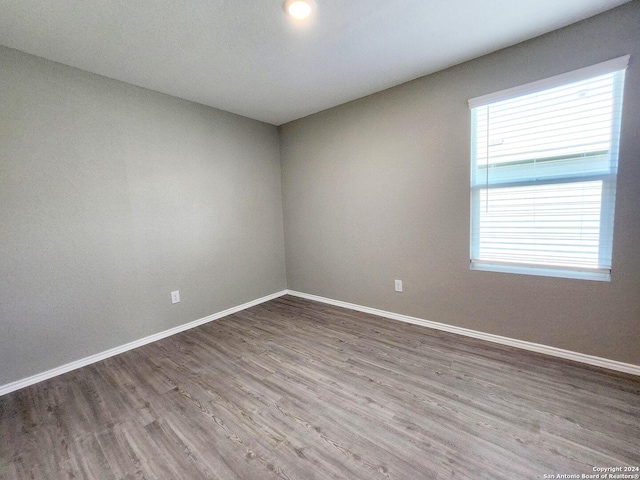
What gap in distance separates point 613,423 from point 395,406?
1.12 meters

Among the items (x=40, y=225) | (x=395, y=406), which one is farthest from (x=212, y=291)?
(x=395, y=406)

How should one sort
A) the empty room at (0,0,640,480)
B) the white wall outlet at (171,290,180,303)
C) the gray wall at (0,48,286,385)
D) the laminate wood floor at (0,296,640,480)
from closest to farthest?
the laminate wood floor at (0,296,640,480) < the empty room at (0,0,640,480) < the gray wall at (0,48,286,385) < the white wall outlet at (171,290,180,303)

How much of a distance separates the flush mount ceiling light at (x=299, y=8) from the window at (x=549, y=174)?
4.95 ft

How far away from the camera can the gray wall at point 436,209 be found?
1.86 meters

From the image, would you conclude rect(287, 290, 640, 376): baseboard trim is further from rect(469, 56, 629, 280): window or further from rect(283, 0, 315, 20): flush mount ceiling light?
rect(283, 0, 315, 20): flush mount ceiling light

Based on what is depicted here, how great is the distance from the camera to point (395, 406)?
168 cm

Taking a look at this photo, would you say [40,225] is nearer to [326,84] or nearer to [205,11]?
[205,11]

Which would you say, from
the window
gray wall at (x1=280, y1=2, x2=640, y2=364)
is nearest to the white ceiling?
gray wall at (x1=280, y1=2, x2=640, y2=364)

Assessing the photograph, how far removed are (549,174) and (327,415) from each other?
233cm

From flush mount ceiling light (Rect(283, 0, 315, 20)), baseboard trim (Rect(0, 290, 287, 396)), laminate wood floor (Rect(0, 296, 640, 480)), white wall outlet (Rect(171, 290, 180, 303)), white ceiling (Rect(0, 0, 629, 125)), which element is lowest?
laminate wood floor (Rect(0, 296, 640, 480))

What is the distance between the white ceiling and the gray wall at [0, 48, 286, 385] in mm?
300

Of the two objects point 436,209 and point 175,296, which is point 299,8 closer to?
point 436,209

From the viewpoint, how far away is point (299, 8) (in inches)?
64.7

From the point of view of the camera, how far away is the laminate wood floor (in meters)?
1.31
